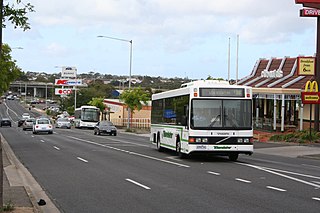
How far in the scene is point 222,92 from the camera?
2250 cm

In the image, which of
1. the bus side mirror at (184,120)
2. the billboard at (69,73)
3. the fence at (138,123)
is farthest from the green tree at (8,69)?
the billboard at (69,73)

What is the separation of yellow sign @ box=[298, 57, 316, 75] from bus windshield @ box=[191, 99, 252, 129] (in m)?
22.7

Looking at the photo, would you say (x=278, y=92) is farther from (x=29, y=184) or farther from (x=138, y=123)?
(x=138, y=123)

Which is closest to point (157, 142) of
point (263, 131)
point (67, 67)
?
point (263, 131)

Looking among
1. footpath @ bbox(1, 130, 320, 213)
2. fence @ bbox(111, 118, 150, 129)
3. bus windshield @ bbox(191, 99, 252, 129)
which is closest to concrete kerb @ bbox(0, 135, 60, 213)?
footpath @ bbox(1, 130, 320, 213)

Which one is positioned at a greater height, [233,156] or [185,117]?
[185,117]

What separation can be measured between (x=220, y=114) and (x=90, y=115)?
2117 inches

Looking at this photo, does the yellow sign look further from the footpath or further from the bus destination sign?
the footpath

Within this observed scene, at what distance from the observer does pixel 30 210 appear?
36.1 ft

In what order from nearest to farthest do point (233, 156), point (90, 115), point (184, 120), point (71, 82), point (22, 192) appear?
1. point (22, 192)
2. point (184, 120)
3. point (233, 156)
4. point (90, 115)
5. point (71, 82)

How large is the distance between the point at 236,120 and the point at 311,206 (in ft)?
35.6

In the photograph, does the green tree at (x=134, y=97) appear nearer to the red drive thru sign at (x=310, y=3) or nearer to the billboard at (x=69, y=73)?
the red drive thru sign at (x=310, y=3)

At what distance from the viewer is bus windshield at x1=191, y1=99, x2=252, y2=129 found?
2230 cm

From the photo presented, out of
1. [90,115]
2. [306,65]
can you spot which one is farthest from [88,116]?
[306,65]
